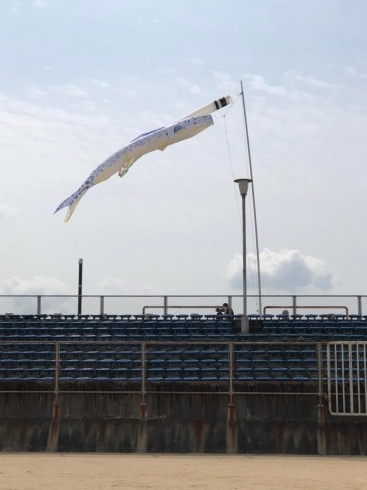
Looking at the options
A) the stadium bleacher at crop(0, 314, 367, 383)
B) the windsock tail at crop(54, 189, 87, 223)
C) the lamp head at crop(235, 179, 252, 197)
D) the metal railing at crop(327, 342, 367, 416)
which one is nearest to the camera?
the metal railing at crop(327, 342, 367, 416)

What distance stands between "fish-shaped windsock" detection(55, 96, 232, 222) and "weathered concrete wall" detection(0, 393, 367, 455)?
10.9m

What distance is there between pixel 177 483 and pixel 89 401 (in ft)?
23.9

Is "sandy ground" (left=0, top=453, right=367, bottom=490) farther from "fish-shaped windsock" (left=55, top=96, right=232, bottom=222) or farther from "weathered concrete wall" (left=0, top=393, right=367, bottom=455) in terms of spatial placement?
"fish-shaped windsock" (left=55, top=96, right=232, bottom=222)

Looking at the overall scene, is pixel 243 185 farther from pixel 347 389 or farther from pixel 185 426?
pixel 185 426

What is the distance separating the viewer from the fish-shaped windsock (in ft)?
96.8

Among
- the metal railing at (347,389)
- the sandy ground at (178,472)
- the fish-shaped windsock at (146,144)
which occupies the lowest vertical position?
the sandy ground at (178,472)

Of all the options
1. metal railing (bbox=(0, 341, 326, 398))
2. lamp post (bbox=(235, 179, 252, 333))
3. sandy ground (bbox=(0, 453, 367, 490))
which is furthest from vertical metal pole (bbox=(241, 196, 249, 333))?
sandy ground (bbox=(0, 453, 367, 490))

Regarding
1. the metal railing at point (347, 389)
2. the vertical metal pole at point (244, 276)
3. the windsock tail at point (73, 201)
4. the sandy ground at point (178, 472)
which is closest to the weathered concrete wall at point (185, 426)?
the metal railing at point (347, 389)

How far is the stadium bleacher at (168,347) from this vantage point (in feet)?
70.7

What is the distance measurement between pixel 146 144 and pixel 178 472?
1669cm

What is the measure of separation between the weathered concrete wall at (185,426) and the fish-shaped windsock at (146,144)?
35.6ft

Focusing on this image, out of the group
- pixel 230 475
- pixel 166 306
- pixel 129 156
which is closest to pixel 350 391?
pixel 230 475

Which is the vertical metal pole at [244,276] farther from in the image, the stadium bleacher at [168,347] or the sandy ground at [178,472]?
the sandy ground at [178,472]

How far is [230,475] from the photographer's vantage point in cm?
1462
